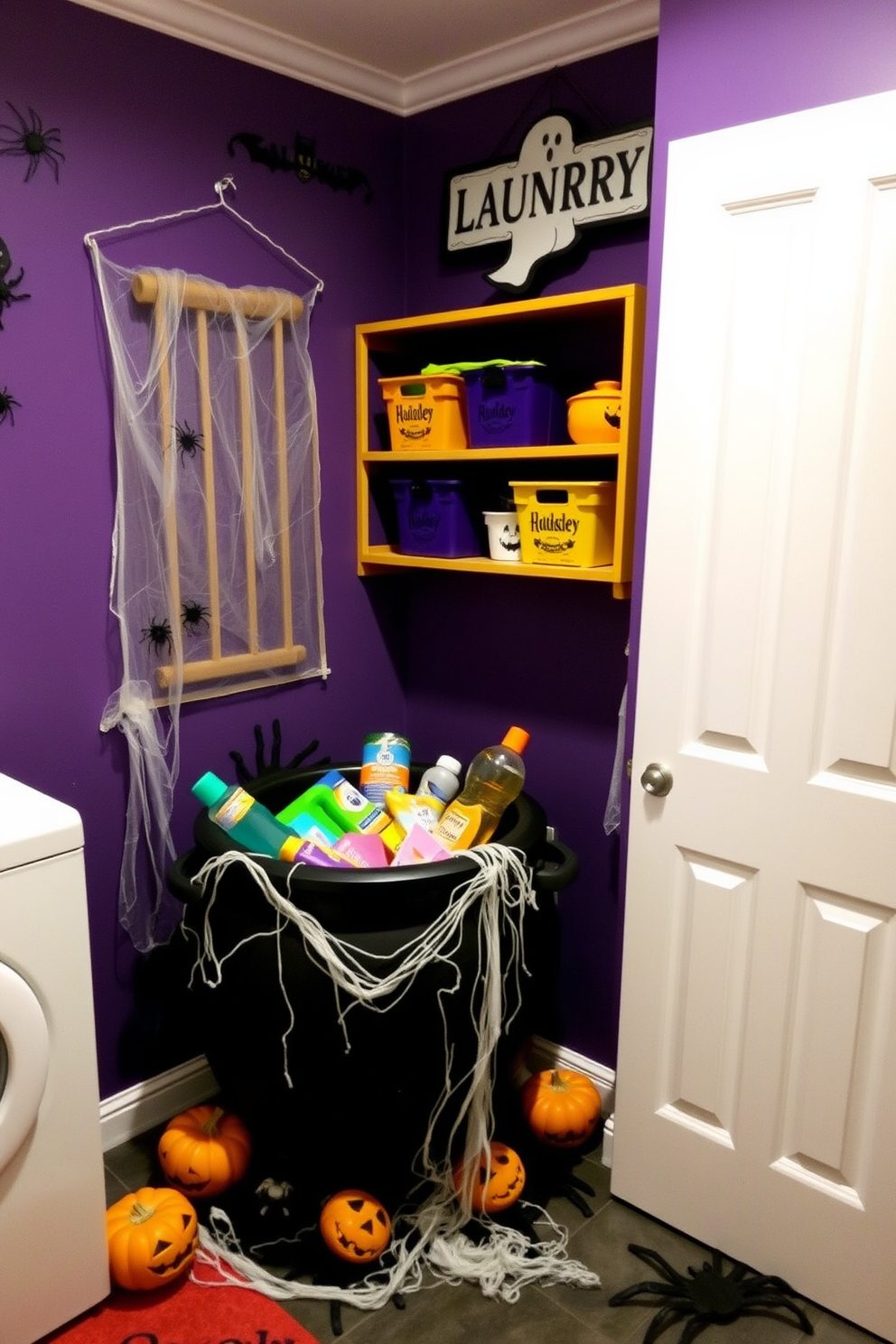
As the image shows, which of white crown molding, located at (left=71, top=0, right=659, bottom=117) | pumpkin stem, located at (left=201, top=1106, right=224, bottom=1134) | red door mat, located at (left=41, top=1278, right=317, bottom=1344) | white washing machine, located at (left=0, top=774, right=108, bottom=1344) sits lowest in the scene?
red door mat, located at (left=41, top=1278, right=317, bottom=1344)

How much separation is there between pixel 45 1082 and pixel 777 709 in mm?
1259

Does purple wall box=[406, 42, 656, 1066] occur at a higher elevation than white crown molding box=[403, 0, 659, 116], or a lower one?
lower

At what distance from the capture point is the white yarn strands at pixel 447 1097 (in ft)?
5.16

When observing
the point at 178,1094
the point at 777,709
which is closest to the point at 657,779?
the point at 777,709

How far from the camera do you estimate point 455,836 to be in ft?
5.80

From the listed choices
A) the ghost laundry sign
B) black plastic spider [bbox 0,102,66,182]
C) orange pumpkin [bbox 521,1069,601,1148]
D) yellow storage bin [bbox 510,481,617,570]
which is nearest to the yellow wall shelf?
yellow storage bin [bbox 510,481,617,570]

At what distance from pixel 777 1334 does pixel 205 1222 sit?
1004 millimetres

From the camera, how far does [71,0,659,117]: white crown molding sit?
1785mm

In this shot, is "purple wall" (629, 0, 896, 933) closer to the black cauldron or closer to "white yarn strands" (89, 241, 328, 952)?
"white yarn strands" (89, 241, 328, 952)

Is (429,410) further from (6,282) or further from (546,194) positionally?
(6,282)

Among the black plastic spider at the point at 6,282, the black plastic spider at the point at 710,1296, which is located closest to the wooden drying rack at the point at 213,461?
the black plastic spider at the point at 6,282

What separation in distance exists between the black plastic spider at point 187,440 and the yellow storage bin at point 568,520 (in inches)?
24.7

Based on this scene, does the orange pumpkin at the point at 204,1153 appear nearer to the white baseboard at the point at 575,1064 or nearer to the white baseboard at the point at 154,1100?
the white baseboard at the point at 154,1100

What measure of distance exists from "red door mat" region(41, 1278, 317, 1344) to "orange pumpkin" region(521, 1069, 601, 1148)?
22.5 inches
